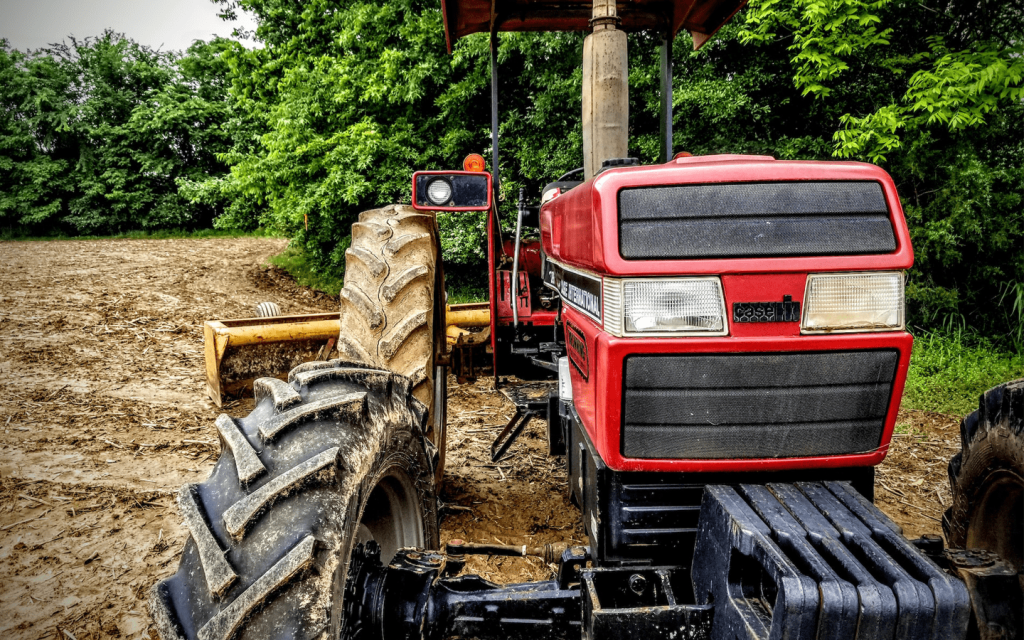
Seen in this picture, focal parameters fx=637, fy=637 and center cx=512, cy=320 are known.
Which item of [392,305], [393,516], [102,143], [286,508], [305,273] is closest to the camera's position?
[286,508]

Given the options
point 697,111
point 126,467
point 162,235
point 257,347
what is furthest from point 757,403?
point 162,235

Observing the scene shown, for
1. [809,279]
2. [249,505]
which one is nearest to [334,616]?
[249,505]

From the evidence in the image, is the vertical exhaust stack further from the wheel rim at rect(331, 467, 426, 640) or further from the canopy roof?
the wheel rim at rect(331, 467, 426, 640)

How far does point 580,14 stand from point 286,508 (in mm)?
2670

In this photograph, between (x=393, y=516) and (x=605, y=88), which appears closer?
(x=393, y=516)

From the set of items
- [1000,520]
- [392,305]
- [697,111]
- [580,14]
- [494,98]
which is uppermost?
[697,111]

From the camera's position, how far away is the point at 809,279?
59.9 inches

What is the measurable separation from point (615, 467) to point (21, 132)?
2316 cm

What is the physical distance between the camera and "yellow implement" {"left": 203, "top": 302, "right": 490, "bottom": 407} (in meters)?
4.21

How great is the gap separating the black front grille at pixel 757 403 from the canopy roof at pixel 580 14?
1922 mm

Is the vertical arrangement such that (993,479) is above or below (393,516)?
above

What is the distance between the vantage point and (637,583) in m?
1.51

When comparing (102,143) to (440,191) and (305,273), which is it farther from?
(440,191)

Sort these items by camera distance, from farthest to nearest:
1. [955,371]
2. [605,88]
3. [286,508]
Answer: [955,371]
[605,88]
[286,508]
